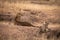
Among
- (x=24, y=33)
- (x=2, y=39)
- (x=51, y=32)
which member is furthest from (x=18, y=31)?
(x=51, y=32)

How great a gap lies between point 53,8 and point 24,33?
340mm

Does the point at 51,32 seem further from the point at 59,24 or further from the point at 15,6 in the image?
the point at 15,6

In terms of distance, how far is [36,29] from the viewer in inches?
43.4

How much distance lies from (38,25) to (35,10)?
14 cm

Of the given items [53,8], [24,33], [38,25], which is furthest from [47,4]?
[24,33]

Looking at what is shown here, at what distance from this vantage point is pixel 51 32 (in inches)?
42.9

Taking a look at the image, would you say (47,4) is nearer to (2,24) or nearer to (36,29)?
(36,29)

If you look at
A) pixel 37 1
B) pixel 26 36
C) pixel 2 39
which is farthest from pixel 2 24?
pixel 37 1

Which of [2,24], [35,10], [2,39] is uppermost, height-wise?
[35,10]

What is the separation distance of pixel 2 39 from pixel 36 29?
1.03 feet

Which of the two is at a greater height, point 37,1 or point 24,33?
point 37,1

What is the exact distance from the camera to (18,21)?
1.12 metres

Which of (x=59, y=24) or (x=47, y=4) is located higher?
(x=47, y=4)

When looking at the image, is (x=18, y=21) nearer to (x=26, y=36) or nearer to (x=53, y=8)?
(x=26, y=36)
